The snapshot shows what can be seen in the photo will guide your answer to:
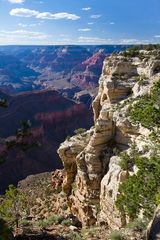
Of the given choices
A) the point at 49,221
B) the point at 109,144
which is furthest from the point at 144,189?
the point at 109,144

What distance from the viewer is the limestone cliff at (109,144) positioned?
3259 cm

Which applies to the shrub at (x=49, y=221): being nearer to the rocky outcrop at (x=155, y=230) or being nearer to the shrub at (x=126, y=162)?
the shrub at (x=126, y=162)

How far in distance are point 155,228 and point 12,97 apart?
110 m

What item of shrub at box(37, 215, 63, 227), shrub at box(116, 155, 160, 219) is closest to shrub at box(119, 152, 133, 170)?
shrub at box(116, 155, 160, 219)

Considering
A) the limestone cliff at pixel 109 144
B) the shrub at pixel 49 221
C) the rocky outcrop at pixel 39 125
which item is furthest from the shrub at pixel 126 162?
the rocky outcrop at pixel 39 125

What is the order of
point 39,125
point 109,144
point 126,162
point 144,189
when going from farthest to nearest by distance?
point 39,125 < point 109,144 < point 126,162 < point 144,189

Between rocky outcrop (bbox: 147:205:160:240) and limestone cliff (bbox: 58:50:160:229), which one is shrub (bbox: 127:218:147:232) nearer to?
limestone cliff (bbox: 58:50:160:229)

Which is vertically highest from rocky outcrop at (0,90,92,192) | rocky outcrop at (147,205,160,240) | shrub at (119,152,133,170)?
rocky outcrop at (147,205,160,240)

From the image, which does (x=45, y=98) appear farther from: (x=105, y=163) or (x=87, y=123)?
(x=105, y=163)

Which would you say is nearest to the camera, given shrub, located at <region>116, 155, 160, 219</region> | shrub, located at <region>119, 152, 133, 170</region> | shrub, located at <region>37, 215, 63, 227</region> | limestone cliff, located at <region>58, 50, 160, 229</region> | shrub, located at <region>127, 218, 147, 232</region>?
shrub, located at <region>127, 218, 147, 232</region>

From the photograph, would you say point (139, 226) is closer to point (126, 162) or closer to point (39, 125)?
point (126, 162)

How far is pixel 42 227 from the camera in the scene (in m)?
30.0

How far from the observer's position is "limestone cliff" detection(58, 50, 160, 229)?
32.6m

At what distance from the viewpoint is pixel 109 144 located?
37.9m
